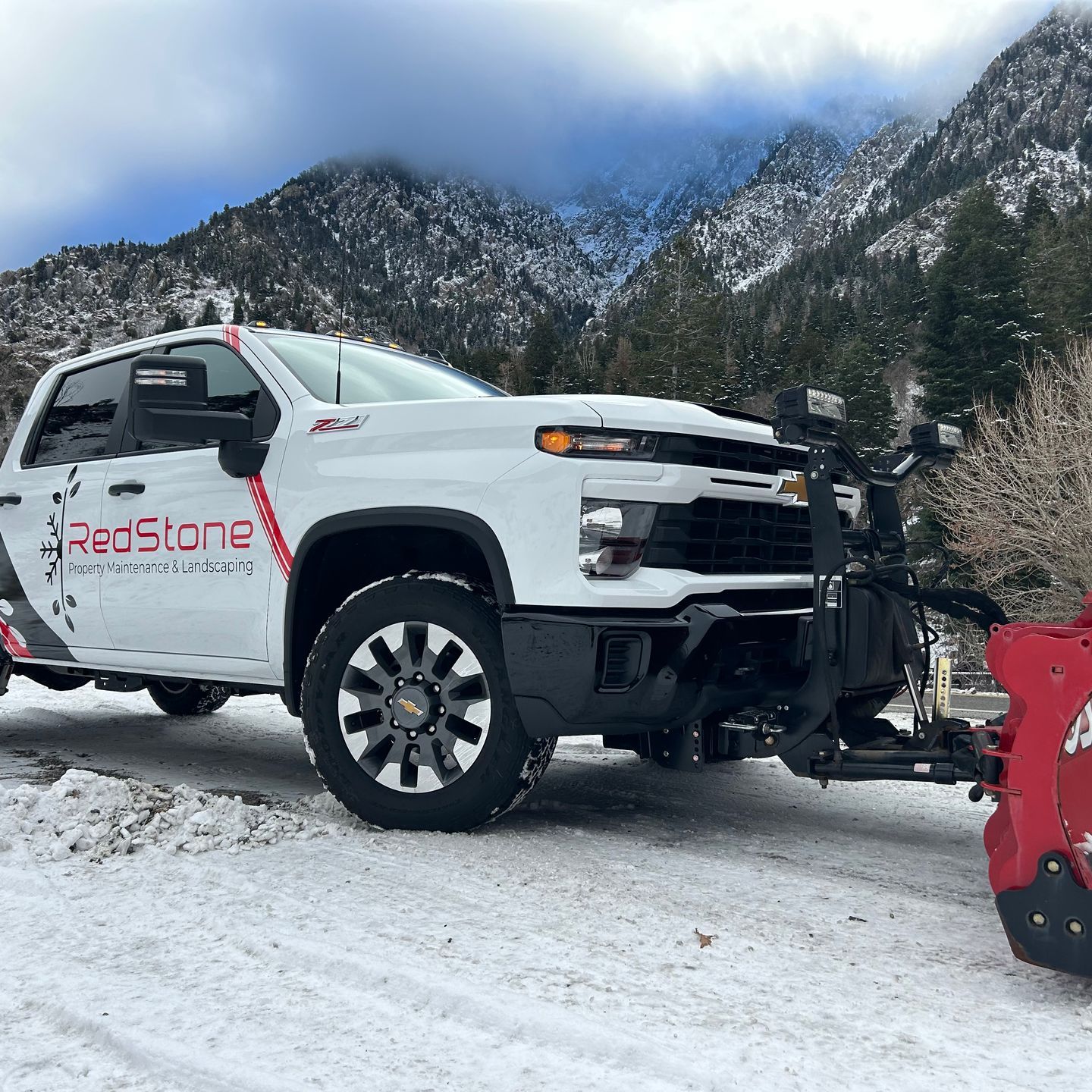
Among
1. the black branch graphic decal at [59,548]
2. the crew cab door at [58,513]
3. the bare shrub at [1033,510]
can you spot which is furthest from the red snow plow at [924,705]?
the bare shrub at [1033,510]

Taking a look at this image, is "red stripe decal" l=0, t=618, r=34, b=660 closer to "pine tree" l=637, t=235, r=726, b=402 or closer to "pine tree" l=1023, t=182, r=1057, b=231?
"pine tree" l=637, t=235, r=726, b=402

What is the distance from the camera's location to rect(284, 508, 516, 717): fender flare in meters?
3.35

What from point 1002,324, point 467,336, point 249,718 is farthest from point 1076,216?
point 467,336

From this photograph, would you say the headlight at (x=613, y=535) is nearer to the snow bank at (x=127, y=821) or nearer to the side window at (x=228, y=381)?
the snow bank at (x=127, y=821)

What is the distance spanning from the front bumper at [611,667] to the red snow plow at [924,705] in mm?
270

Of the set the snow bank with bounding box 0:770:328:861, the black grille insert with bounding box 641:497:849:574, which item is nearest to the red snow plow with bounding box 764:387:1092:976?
the black grille insert with bounding box 641:497:849:574

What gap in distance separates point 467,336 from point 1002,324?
147 meters

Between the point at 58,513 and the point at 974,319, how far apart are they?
52.0 meters

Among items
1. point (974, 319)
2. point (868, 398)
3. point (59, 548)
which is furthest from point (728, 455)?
point (868, 398)

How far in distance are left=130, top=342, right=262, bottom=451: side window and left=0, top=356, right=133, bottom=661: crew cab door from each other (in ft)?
1.48

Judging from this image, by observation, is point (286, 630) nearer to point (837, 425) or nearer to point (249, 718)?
point (837, 425)

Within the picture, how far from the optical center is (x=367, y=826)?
3680mm

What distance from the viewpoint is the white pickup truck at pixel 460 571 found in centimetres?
323

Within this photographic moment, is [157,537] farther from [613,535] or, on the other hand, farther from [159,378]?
[613,535]
